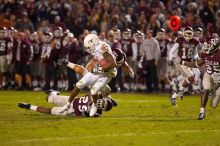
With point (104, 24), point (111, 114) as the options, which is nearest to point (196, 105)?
point (111, 114)

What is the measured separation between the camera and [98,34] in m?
20.1

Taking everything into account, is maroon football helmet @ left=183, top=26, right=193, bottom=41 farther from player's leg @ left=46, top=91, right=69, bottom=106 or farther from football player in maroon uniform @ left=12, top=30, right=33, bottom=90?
football player in maroon uniform @ left=12, top=30, right=33, bottom=90

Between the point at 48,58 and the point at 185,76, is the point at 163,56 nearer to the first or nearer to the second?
the point at 48,58

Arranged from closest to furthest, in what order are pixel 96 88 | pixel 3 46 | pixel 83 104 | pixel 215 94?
pixel 96 88, pixel 83 104, pixel 215 94, pixel 3 46

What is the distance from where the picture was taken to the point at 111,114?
12281 millimetres

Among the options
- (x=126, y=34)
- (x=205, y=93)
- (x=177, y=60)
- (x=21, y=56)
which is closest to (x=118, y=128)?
(x=205, y=93)

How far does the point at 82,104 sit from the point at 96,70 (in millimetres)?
644

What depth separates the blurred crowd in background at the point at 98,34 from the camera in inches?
751

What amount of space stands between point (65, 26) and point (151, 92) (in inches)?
142

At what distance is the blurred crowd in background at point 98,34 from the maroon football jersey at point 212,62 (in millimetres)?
6531

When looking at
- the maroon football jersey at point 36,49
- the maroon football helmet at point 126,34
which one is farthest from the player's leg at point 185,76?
the maroon football jersey at point 36,49

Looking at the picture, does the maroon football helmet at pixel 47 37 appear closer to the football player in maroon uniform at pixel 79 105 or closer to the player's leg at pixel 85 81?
the football player in maroon uniform at pixel 79 105

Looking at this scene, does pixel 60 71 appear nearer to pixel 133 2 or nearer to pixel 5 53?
pixel 5 53

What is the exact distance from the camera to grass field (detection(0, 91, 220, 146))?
343 inches
